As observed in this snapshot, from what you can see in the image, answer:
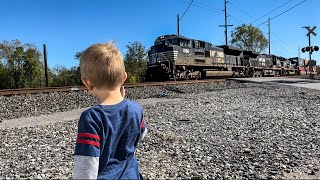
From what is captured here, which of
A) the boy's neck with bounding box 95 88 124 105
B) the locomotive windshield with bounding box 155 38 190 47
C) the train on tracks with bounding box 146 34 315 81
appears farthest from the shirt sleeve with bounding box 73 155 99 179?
the locomotive windshield with bounding box 155 38 190 47

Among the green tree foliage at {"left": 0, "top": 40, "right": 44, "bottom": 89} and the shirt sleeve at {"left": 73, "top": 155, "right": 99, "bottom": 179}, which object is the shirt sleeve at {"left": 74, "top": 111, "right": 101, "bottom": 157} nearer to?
the shirt sleeve at {"left": 73, "top": 155, "right": 99, "bottom": 179}

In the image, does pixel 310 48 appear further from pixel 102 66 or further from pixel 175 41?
pixel 102 66

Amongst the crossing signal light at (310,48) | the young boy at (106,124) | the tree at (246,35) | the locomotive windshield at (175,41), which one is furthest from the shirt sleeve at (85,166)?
the tree at (246,35)

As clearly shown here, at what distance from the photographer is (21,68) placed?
33.7 m

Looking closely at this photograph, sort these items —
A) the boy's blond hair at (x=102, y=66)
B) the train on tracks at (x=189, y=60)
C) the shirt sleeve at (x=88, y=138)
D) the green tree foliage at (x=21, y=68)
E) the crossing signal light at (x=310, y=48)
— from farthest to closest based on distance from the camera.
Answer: the green tree foliage at (x=21, y=68)
the crossing signal light at (x=310, y=48)
the train on tracks at (x=189, y=60)
the boy's blond hair at (x=102, y=66)
the shirt sleeve at (x=88, y=138)

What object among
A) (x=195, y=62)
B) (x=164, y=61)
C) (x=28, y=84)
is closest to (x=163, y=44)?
(x=164, y=61)

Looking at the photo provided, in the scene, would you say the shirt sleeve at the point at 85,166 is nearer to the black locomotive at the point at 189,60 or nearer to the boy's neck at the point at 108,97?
the boy's neck at the point at 108,97

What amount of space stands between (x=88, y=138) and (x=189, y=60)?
18.2 meters

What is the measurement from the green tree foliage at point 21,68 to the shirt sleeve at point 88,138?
32956 millimetres

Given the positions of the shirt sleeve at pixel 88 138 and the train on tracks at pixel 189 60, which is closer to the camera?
the shirt sleeve at pixel 88 138

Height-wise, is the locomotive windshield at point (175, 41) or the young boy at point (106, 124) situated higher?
the locomotive windshield at point (175, 41)

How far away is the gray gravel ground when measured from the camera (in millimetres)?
3275

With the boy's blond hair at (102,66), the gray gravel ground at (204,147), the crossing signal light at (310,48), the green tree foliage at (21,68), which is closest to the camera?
the boy's blond hair at (102,66)

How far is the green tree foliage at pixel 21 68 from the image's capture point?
32625 mm
